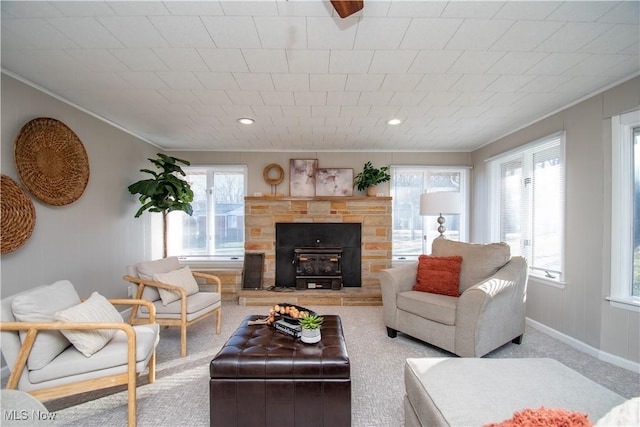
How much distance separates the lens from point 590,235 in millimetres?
2637

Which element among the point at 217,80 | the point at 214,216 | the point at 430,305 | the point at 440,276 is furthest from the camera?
the point at 214,216

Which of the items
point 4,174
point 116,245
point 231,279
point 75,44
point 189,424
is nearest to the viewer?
point 189,424

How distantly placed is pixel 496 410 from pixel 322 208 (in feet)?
11.9

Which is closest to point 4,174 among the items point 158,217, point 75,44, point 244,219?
point 75,44

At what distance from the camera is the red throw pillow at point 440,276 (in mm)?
2895

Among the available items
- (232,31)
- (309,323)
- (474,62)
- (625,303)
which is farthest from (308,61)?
(625,303)

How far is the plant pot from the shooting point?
1895 mm

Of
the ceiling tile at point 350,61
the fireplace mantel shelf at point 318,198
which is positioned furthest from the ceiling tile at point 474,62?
the fireplace mantel shelf at point 318,198

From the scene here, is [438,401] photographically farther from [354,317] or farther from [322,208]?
[322,208]

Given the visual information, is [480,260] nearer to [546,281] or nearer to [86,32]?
[546,281]

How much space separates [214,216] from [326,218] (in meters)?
1.95

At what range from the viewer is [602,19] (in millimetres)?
1626

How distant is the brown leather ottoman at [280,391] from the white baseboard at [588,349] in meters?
2.51

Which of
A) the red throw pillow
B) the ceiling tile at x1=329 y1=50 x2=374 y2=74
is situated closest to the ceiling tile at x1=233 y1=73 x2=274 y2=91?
the ceiling tile at x1=329 y1=50 x2=374 y2=74
